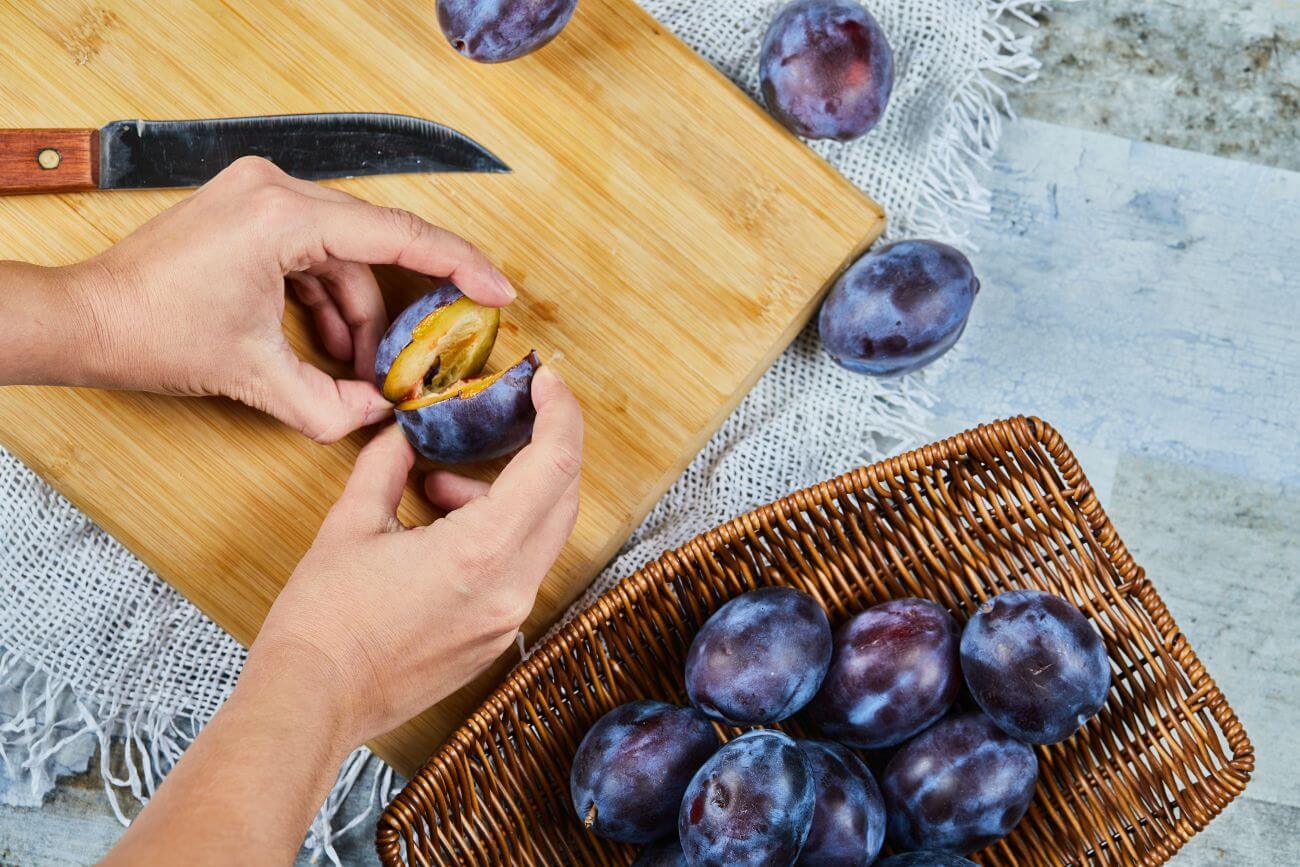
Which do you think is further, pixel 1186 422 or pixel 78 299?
pixel 1186 422

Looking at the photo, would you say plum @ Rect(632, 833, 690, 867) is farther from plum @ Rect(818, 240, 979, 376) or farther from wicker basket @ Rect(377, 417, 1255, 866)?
plum @ Rect(818, 240, 979, 376)

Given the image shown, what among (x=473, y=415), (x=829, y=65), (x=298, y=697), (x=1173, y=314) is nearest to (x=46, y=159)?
(x=473, y=415)

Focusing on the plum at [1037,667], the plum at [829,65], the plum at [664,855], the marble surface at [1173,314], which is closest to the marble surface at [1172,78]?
the marble surface at [1173,314]

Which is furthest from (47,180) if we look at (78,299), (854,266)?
(854,266)

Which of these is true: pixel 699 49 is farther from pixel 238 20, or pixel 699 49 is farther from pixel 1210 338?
pixel 1210 338

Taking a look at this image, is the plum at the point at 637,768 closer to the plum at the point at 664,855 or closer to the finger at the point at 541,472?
the plum at the point at 664,855

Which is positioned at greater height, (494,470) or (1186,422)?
(494,470)
